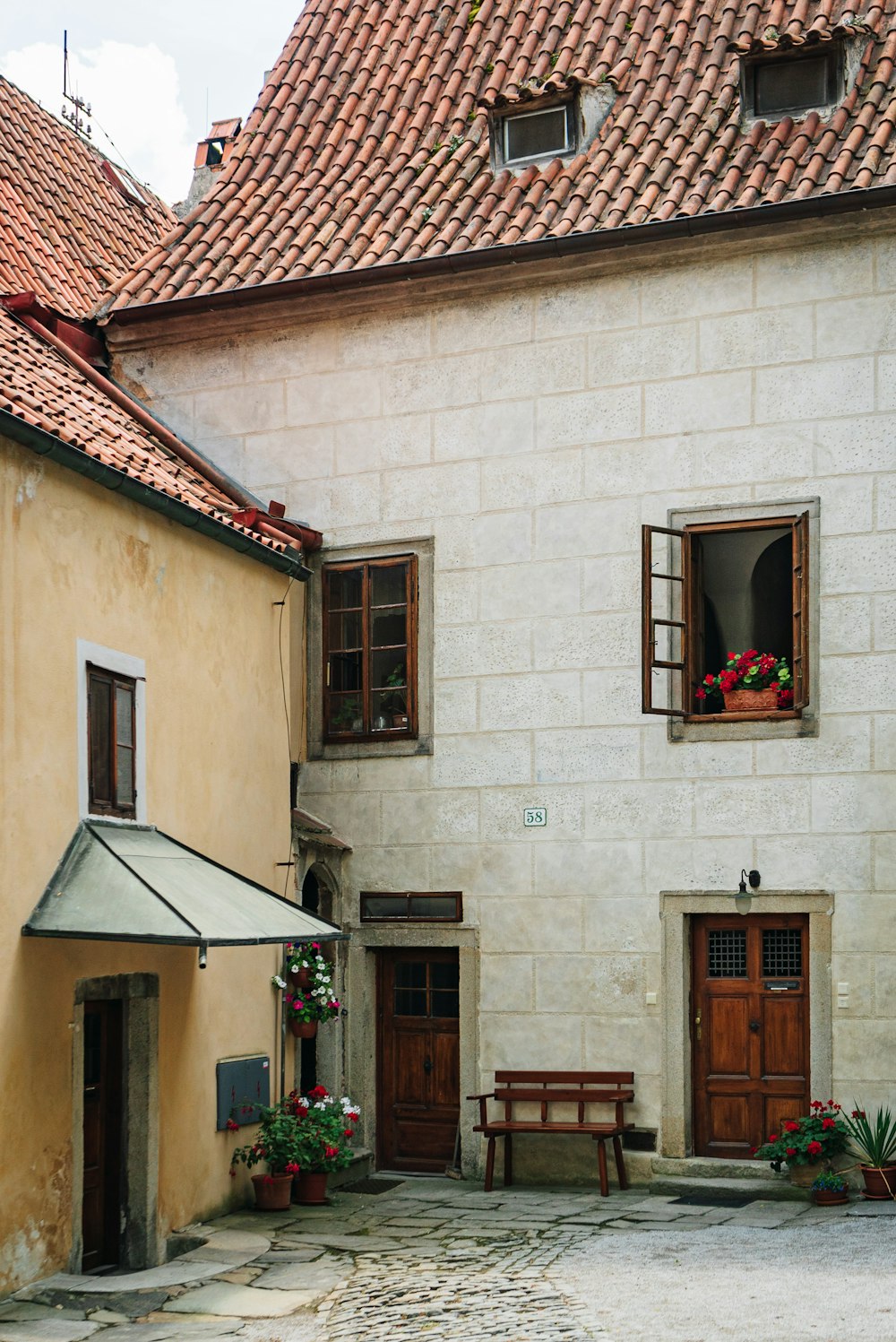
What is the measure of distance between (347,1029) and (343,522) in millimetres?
4404

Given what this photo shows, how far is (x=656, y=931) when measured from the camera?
46.2 feet

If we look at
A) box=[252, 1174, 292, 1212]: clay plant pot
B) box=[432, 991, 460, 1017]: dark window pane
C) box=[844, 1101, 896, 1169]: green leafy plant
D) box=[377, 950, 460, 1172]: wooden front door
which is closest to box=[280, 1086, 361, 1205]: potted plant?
box=[252, 1174, 292, 1212]: clay plant pot

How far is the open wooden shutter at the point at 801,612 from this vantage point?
13695mm

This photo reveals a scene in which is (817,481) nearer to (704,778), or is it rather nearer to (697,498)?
(697,498)

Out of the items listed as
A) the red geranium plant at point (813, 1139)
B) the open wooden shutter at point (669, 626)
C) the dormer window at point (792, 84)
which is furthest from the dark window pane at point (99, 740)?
the dormer window at point (792, 84)

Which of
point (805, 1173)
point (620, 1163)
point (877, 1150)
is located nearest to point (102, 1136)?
point (620, 1163)

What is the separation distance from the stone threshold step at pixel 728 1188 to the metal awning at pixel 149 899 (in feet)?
11.7

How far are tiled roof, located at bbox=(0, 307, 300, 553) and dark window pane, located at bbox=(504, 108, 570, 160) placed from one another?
13.4 ft

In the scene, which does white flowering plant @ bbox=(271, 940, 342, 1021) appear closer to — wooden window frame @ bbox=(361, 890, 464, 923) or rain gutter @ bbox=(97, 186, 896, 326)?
wooden window frame @ bbox=(361, 890, 464, 923)

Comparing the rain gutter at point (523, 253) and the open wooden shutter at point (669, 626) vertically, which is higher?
the rain gutter at point (523, 253)

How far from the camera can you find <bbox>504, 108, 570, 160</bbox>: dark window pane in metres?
15.7

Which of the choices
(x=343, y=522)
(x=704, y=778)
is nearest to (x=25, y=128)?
(x=343, y=522)

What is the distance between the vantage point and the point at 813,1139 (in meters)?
13.1

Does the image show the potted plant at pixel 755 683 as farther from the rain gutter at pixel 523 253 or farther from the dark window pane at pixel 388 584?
the rain gutter at pixel 523 253
